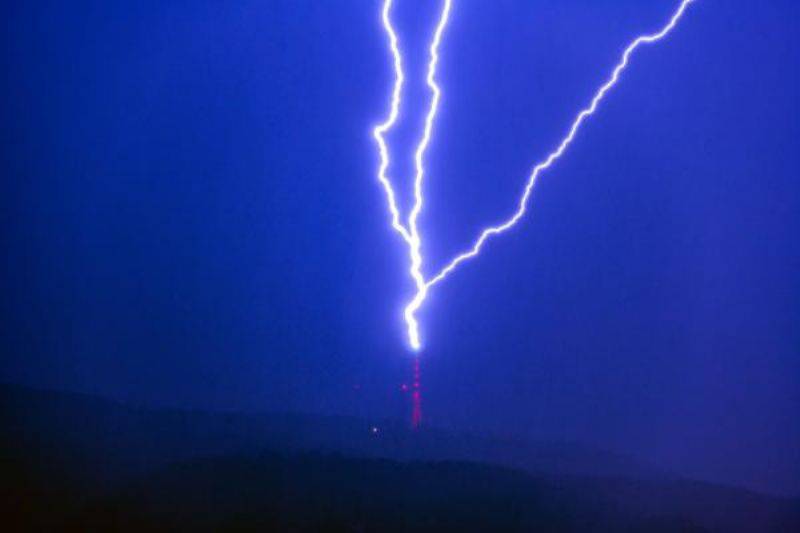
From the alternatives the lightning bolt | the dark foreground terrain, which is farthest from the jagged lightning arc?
the dark foreground terrain

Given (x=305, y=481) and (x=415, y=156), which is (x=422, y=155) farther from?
(x=305, y=481)

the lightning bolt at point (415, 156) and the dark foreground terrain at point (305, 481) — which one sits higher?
the lightning bolt at point (415, 156)

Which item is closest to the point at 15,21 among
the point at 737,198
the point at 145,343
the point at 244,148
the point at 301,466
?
the point at 244,148

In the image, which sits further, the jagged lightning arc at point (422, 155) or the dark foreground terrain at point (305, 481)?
the jagged lightning arc at point (422, 155)

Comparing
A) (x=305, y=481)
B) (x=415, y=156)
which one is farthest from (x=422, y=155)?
(x=305, y=481)

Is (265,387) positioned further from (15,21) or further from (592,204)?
(15,21)

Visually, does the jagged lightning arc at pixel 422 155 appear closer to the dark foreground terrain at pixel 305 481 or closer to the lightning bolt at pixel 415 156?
the lightning bolt at pixel 415 156

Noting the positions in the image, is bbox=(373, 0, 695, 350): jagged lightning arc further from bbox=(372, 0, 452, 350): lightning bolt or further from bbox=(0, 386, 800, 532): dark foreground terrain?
bbox=(0, 386, 800, 532): dark foreground terrain

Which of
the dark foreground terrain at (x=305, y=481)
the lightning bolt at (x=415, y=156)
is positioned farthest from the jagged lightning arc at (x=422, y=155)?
the dark foreground terrain at (x=305, y=481)
